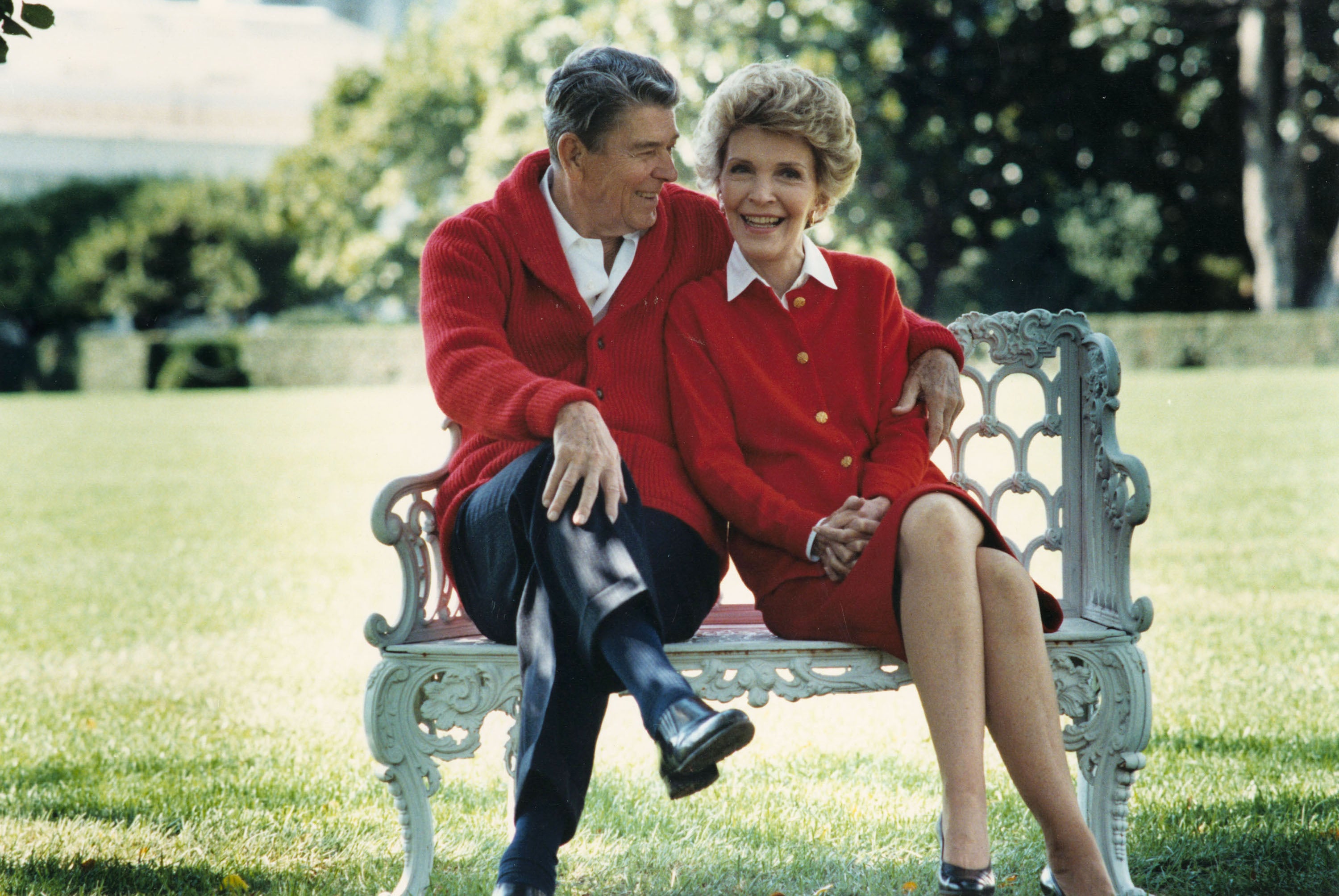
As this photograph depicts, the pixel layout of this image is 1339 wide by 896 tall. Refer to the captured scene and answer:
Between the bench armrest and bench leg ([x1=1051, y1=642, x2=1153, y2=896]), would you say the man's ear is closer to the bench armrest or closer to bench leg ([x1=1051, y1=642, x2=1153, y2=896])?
the bench armrest

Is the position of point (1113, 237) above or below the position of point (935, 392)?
below

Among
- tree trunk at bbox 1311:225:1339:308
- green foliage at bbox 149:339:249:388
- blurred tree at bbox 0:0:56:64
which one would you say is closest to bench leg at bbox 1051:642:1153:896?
blurred tree at bbox 0:0:56:64

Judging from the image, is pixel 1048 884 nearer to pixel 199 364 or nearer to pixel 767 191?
pixel 767 191

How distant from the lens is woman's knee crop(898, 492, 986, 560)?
7.51 feet

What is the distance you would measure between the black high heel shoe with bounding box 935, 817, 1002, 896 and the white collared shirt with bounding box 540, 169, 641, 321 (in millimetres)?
1276

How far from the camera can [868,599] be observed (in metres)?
2.40

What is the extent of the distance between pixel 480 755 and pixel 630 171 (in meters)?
2.01

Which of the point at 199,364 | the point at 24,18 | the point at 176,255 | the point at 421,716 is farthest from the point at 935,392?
the point at 176,255

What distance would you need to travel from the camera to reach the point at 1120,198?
2842 cm

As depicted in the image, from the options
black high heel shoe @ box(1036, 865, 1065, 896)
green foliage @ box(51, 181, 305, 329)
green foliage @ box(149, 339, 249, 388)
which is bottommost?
green foliage @ box(149, 339, 249, 388)

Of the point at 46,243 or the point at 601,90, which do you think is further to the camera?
the point at 46,243

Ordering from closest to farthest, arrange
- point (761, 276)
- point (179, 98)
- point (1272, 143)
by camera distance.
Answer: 1. point (761, 276)
2. point (1272, 143)
3. point (179, 98)

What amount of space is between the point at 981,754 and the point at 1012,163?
75.7 ft

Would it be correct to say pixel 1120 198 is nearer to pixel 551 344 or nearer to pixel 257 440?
pixel 257 440
